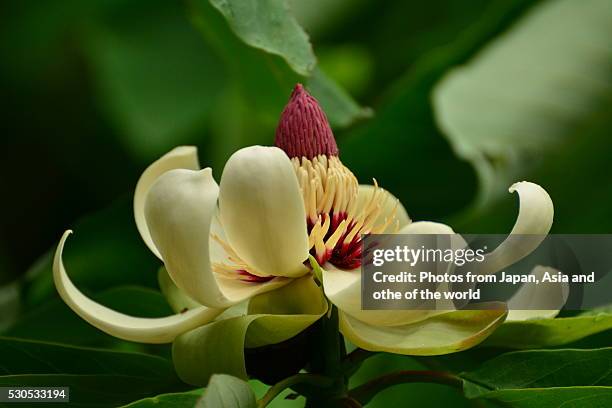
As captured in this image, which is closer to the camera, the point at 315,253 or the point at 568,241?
the point at 315,253

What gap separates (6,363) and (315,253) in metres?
0.22

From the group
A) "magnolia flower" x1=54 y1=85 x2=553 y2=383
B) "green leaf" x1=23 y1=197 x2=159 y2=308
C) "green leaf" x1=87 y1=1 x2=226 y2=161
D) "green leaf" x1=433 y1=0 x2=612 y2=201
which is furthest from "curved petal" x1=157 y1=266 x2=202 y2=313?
"green leaf" x1=87 y1=1 x2=226 y2=161

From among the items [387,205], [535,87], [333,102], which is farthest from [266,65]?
[535,87]

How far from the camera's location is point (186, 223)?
1.89 ft

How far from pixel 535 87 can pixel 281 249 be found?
831 millimetres

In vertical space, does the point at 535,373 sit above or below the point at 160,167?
below

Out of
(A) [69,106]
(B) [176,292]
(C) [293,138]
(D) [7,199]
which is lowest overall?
(D) [7,199]

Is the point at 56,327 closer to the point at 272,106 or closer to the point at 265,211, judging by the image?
the point at 272,106

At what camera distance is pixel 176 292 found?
0.71 m

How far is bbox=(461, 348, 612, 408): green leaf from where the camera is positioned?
65cm

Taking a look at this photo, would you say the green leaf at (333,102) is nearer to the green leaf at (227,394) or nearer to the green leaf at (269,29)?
the green leaf at (269,29)

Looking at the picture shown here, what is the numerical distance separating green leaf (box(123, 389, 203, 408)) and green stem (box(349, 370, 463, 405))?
122 millimetres

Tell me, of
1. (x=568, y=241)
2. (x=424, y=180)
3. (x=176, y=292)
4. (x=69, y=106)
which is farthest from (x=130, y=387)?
(x=69, y=106)

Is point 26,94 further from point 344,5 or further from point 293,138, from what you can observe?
point 293,138
